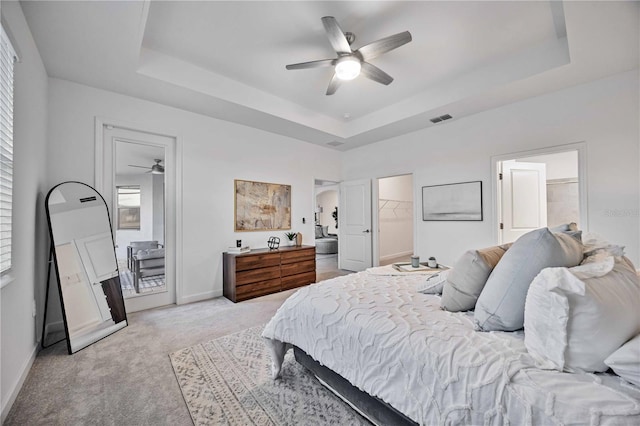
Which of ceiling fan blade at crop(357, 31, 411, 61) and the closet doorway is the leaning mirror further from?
the closet doorway

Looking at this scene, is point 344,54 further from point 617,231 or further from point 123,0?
point 617,231

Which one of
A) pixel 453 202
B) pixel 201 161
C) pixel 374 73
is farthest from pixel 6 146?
pixel 453 202

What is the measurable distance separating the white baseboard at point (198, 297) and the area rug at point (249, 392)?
145 centimetres

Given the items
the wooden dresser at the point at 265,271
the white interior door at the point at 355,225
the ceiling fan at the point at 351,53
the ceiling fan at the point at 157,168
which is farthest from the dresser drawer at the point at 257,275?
the ceiling fan at the point at 351,53

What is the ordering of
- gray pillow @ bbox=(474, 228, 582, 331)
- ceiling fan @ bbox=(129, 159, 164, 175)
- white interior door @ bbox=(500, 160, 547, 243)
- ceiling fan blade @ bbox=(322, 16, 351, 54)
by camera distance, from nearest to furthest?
1. gray pillow @ bbox=(474, 228, 582, 331)
2. ceiling fan blade @ bbox=(322, 16, 351, 54)
3. ceiling fan @ bbox=(129, 159, 164, 175)
4. white interior door @ bbox=(500, 160, 547, 243)

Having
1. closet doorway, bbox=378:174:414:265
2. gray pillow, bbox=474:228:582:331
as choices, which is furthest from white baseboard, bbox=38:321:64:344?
closet doorway, bbox=378:174:414:265

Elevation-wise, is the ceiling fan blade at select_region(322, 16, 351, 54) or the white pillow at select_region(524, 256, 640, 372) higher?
the ceiling fan blade at select_region(322, 16, 351, 54)

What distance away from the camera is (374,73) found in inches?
111

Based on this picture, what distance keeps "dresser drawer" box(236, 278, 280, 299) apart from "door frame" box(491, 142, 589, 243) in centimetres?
332

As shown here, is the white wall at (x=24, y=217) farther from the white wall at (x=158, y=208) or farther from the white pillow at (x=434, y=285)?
the white pillow at (x=434, y=285)

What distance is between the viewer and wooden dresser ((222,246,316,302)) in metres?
3.78

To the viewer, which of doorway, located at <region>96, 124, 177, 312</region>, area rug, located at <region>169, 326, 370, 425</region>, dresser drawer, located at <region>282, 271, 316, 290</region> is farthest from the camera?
dresser drawer, located at <region>282, 271, 316, 290</region>

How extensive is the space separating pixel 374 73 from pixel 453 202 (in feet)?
8.31

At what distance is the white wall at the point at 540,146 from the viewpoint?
9.52ft
